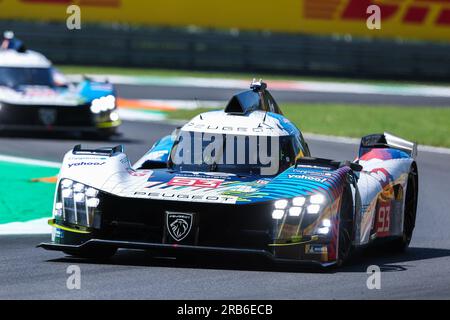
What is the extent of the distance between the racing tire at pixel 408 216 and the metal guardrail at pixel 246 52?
24.9 meters

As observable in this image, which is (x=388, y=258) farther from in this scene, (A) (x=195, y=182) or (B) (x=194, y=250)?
(B) (x=194, y=250)

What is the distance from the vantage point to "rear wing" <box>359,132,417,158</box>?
1150cm

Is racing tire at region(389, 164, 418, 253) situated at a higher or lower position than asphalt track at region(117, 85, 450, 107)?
higher

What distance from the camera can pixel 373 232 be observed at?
10.3 m

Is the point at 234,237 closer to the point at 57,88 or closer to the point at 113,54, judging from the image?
the point at 57,88

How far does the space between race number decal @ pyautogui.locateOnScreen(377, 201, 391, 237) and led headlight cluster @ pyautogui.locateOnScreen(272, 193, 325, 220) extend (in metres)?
1.34

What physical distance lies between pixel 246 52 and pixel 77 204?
26.9 metres

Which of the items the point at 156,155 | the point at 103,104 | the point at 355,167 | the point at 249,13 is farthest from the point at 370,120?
the point at 355,167

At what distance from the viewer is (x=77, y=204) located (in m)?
9.51

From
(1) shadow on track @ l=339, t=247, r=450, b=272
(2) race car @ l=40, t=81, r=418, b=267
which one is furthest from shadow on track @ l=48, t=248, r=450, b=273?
(2) race car @ l=40, t=81, r=418, b=267

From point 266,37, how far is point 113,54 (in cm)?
428

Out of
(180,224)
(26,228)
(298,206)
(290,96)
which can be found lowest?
(290,96)
